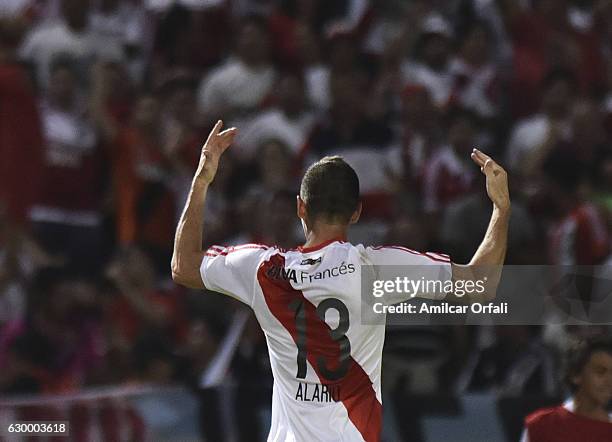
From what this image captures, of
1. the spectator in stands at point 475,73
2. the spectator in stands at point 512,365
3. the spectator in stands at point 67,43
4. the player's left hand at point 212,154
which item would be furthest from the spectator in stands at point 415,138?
the player's left hand at point 212,154

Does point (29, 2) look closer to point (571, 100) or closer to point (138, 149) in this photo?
point (138, 149)

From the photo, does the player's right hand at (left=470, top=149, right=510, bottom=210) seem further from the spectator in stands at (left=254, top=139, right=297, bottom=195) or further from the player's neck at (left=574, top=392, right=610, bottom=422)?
the spectator in stands at (left=254, top=139, right=297, bottom=195)

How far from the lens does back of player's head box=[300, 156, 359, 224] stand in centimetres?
493

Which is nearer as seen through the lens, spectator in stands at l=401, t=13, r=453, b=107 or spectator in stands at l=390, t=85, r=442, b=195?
spectator in stands at l=390, t=85, r=442, b=195

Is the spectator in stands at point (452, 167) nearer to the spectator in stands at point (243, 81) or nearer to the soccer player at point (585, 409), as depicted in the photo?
the spectator in stands at point (243, 81)

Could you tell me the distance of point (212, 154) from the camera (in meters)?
5.17

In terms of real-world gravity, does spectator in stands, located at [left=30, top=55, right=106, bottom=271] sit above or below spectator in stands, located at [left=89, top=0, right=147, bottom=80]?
below

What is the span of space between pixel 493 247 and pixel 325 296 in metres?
0.63

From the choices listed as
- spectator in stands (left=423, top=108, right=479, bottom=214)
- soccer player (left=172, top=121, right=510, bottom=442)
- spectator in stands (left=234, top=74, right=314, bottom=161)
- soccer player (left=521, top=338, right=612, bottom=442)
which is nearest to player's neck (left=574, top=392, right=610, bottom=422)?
soccer player (left=521, top=338, right=612, bottom=442)

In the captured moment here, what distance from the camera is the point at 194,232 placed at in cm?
506

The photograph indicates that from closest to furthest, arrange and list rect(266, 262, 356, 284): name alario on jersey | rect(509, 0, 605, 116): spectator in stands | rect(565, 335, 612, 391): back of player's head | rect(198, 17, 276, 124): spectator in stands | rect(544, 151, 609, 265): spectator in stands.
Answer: rect(266, 262, 356, 284): name alario on jersey
rect(565, 335, 612, 391): back of player's head
rect(544, 151, 609, 265): spectator in stands
rect(198, 17, 276, 124): spectator in stands
rect(509, 0, 605, 116): spectator in stands

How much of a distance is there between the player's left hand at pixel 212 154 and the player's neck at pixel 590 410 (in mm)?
2072

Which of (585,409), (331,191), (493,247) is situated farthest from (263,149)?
(493,247)

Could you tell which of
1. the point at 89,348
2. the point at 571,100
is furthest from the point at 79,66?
the point at 571,100
